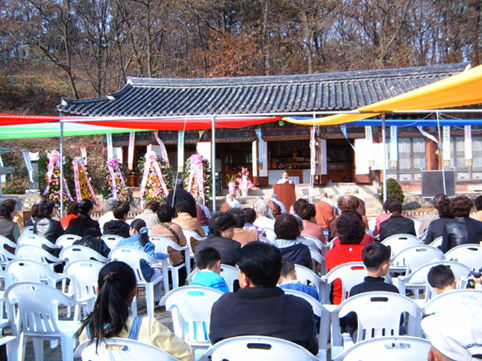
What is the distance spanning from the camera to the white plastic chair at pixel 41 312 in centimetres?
257

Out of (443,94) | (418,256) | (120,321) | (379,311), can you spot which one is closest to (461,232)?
(418,256)

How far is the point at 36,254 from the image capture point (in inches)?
157

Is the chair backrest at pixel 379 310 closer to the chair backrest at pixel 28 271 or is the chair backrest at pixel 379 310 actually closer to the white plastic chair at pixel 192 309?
the white plastic chair at pixel 192 309

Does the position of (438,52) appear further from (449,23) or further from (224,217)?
(224,217)

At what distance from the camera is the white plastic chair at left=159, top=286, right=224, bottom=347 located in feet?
7.77

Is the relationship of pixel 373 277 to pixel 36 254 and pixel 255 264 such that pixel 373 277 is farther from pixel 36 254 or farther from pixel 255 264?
pixel 36 254

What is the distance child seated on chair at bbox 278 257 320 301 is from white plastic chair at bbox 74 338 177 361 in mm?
905

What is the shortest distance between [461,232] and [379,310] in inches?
71.1

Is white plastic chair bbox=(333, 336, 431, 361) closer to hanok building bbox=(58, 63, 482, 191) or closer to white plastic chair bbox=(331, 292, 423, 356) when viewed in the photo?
white plastic chair bbox=(331, 292, 423, 356)

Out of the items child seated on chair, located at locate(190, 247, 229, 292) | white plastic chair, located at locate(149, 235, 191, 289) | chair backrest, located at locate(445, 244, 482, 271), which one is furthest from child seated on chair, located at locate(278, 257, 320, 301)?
white plastic chair, located at locate(149, 235, 191, 289)

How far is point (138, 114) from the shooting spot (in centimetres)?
1128

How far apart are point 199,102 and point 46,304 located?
1006 centimetres

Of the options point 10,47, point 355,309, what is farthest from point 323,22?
point 355,309

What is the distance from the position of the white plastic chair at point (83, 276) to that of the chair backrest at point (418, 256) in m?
2.46
